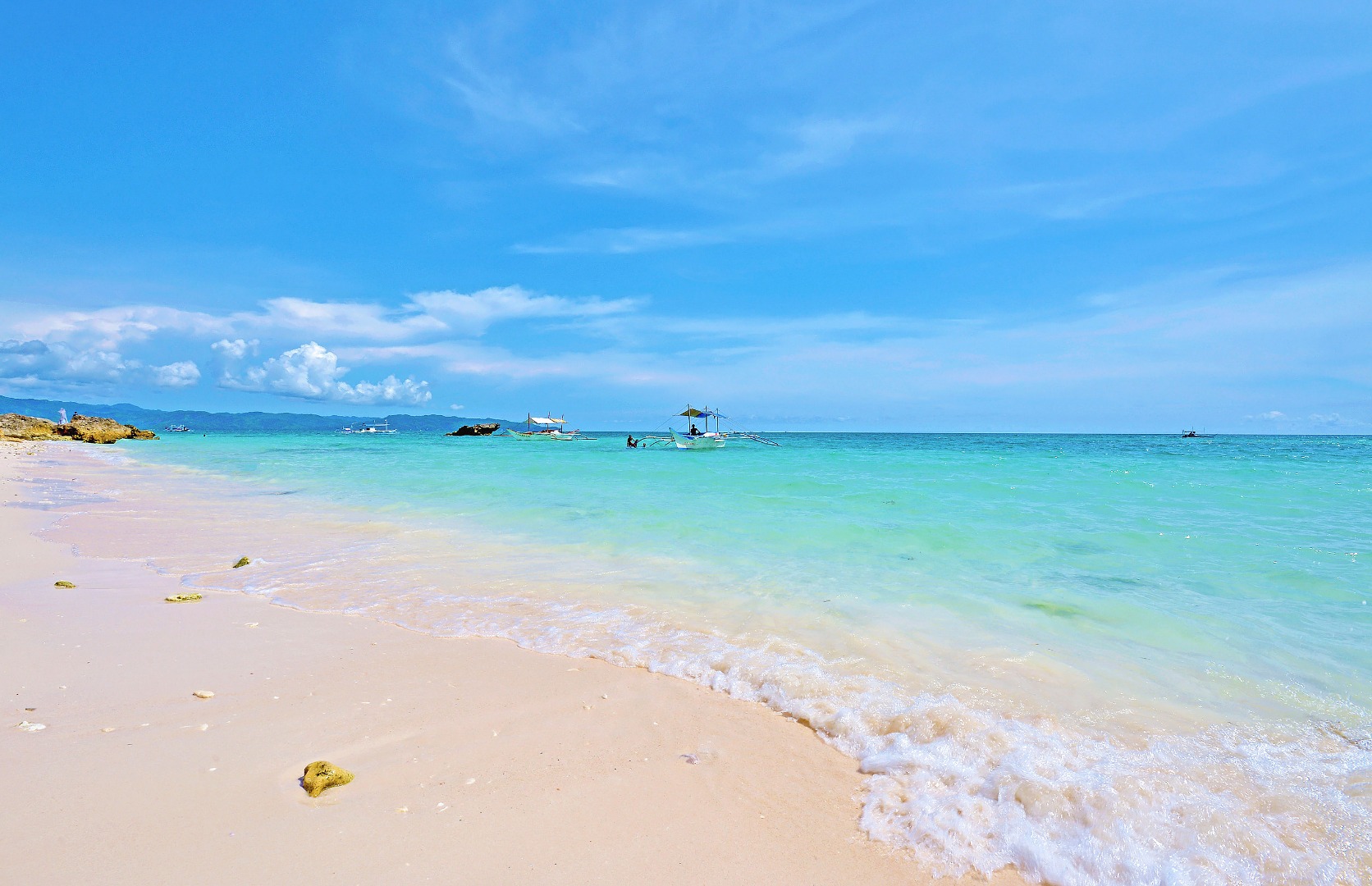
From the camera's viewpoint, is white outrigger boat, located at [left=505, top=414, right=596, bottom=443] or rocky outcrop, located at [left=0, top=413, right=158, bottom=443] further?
white outrigger boat, located at [left=505, top=414, right=596, bottom=443]

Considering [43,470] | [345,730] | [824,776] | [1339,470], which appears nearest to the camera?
[824,776]

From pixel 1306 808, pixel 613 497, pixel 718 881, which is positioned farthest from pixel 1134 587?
pixel 613 497

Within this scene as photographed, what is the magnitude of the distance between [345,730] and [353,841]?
1221mm

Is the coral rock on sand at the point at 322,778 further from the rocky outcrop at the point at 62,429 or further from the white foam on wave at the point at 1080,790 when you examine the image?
the rocky outcrop at the point at 62,429

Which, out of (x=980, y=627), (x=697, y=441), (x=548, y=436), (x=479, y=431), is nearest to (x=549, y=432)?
(x=548, y=436)

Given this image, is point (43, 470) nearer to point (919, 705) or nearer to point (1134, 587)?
point (919, 705)

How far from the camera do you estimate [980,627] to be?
19.9 feet

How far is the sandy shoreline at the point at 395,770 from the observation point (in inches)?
104

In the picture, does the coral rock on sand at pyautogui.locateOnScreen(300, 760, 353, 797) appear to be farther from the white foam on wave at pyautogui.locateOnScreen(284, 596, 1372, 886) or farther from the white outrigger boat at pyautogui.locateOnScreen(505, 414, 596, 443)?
the white outrigger boat at pyautogui.locateOnScreen(505, 414, 596, 443)

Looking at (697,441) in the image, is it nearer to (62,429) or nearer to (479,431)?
(62,429)

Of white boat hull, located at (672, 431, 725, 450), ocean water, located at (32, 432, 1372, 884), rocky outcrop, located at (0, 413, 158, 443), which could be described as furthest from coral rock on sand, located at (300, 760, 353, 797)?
rocky outcrop, located at (0, 413, 158, 443)

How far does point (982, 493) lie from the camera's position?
60.0ft

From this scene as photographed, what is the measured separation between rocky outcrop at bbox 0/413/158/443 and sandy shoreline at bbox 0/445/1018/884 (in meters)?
65.4

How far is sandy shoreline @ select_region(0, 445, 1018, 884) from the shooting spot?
2.63m
